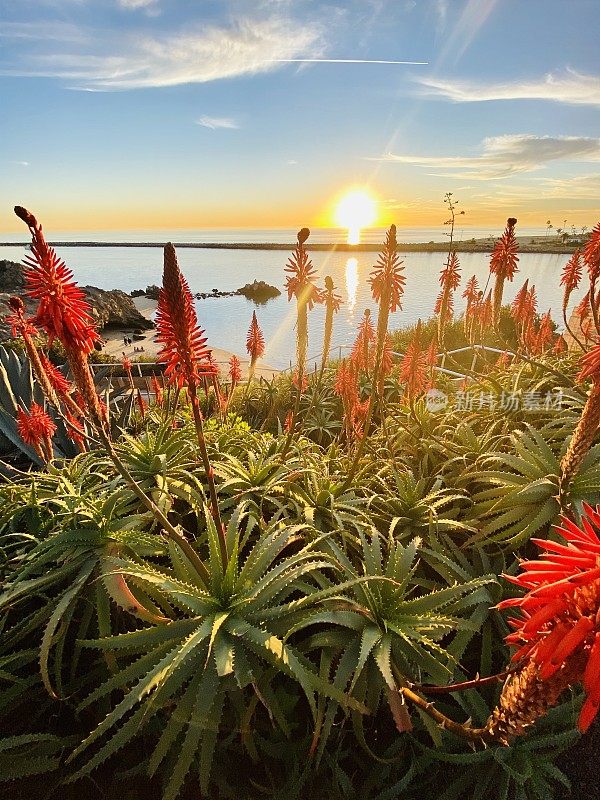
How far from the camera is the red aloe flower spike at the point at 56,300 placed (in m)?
1.65

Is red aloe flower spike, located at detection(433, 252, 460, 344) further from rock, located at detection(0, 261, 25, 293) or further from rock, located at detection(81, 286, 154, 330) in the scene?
rock, located at detection(0, 261, 25, 293)

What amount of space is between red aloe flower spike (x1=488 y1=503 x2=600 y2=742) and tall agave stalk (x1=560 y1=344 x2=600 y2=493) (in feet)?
3.47

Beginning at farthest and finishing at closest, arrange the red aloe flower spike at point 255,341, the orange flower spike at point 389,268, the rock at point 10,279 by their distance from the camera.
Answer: the rock at point 10,279 < the red aloe flower spike at point 255,341 < the orange flower spike at point 389,268

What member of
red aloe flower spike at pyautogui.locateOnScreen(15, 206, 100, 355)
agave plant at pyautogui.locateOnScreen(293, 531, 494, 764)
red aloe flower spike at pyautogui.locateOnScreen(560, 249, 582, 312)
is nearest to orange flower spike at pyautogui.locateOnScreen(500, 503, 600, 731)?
agave plant at pyautogui.locateOnScreen(293, 531, 494, 764)

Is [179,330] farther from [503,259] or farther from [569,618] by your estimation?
[503,259]

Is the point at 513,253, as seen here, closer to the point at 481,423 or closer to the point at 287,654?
the point at 481,423

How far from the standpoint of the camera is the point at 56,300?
66.3 inches

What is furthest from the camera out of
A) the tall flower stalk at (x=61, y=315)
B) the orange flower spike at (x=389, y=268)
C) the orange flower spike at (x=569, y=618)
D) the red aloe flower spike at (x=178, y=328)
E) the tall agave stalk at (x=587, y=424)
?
the orange flower spike at (x=389, y=268)

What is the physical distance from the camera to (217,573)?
2.10 metres

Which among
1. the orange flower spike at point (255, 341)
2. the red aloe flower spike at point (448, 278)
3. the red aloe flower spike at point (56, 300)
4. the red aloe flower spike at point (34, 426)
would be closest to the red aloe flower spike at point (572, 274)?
the red aloe flower spike at point (448, 278)

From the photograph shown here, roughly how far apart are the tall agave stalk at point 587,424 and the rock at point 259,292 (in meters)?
44.4

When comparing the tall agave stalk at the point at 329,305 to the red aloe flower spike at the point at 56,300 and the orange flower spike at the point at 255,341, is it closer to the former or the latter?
the orange flower spike at the point at 255,341

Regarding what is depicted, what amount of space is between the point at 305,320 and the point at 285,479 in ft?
3.34

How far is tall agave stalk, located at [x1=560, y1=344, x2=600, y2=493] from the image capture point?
6.91 ft
